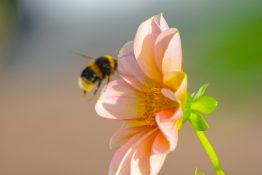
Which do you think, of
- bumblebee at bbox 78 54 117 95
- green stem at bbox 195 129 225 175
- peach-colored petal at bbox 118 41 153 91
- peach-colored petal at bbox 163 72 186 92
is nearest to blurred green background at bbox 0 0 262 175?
bumblebee at bbox 78 54 117 95

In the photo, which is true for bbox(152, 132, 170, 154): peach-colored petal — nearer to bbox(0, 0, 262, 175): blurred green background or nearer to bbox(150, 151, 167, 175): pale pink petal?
bbox(150, 151, 167, 175): pale pink petal

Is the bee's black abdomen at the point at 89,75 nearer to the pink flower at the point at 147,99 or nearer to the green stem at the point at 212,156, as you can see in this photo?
the pink flower at the point at 147,99

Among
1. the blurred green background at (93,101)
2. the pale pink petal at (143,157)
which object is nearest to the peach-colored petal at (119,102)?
the pale pink petal at (143,157)

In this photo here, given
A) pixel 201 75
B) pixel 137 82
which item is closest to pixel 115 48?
pixel 201 75

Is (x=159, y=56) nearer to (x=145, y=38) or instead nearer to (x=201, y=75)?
(x=145, y=38)

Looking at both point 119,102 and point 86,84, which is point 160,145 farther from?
point 86,84

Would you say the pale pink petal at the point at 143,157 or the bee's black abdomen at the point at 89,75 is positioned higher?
the bee's black abdomen at the point at 89,75

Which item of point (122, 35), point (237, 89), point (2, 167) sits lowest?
point (237, 89)
